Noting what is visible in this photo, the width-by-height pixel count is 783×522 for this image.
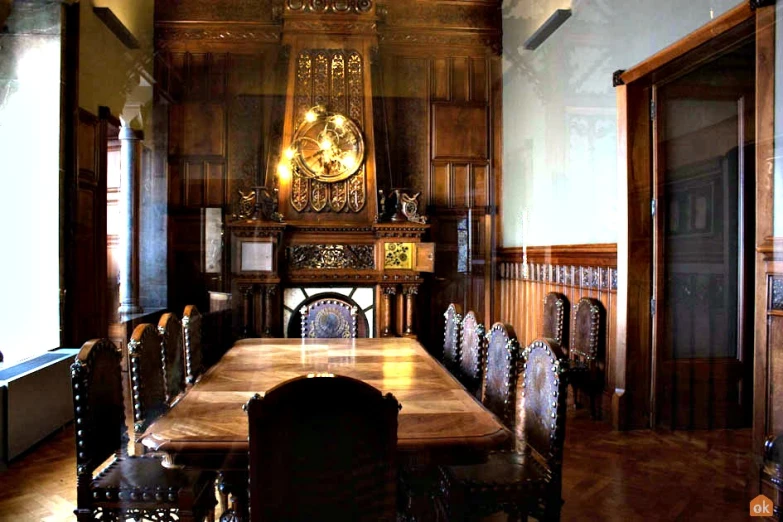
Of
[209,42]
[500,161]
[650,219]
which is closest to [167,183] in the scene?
[209,42]

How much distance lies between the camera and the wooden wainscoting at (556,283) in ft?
9.37

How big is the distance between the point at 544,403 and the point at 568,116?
2165 mm

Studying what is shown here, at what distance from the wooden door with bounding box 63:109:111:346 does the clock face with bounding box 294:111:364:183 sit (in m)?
1.32

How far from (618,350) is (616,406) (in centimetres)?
28

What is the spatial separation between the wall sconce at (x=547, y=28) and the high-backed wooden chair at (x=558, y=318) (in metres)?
1.47

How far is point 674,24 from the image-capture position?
2.30 m

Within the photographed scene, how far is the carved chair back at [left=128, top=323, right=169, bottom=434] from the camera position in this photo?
5.24ft

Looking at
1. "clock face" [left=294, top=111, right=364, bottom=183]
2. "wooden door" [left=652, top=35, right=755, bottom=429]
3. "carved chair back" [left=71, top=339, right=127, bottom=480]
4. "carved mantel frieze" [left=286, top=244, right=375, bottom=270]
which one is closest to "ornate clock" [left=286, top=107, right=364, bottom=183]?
"clock face" [left=294, top=111, right=364, bottom=183]

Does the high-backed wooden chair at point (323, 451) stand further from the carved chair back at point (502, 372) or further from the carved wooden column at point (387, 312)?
the carved wooden column at point (387, 312)

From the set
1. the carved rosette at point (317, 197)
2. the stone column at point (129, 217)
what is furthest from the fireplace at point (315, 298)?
the stone column at point (129, 217)

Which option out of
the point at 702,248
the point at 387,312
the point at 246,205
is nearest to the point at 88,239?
the point at 246,205

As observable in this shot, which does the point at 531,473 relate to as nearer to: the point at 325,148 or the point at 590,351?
the point at 590,351

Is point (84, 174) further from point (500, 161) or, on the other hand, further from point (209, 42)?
point (500, 161)

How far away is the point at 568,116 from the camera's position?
120 inches
